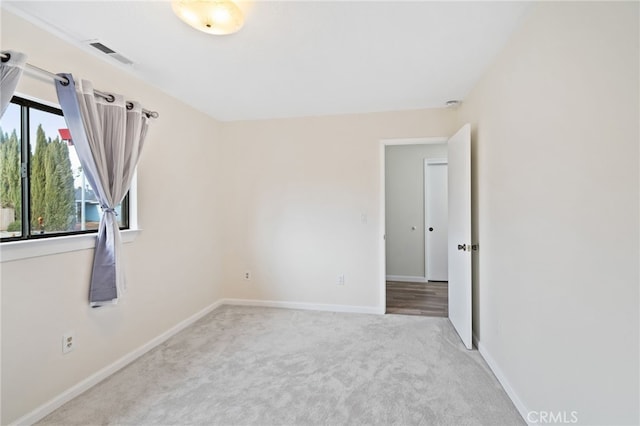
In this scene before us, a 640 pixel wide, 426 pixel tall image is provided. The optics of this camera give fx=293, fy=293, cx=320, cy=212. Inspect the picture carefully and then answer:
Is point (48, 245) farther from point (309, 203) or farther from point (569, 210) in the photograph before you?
point (569, 210)

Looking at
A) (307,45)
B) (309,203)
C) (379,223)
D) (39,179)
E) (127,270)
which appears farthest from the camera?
(309,203)

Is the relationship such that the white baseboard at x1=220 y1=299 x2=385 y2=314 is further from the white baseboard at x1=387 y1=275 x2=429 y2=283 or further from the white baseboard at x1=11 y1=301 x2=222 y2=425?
the white baseboard at x1=387 y1=275 x2=429 y2=283

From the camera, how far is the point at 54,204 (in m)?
1.98

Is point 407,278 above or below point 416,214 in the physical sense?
below

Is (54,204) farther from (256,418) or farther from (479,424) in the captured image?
(479,424)

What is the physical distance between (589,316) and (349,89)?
2.47 meters

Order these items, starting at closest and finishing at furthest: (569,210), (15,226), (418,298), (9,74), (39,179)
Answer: (569,210) → (9,74) → (15,226) → (39,179) → (418,298)

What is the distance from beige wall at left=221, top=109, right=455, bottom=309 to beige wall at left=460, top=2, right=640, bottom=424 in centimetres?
152

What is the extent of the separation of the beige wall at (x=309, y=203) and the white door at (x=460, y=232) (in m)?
0.66

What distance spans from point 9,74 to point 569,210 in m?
2.86

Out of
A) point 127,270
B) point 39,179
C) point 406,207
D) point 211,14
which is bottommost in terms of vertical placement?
point 127,270

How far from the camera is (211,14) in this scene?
5.22ft

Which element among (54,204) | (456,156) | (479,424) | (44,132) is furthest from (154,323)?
(456,156)

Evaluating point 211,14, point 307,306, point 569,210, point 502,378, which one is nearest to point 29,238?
point 211,14
